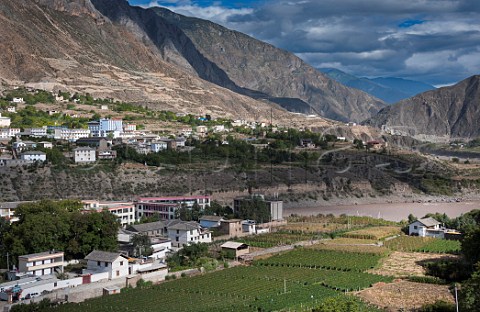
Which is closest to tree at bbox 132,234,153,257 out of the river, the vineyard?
the vineyard

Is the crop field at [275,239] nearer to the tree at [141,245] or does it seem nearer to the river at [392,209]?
the tree at [141,245]

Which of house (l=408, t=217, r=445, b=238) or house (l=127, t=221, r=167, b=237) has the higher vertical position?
house (l=127, t=221, r=167, b=237)

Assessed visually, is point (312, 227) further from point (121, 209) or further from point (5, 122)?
point (5, 122)

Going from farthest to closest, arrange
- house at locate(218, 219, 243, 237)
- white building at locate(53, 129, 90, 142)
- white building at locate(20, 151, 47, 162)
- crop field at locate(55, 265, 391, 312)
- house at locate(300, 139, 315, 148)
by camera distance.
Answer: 1. house at locate(300, 139, 315, 148)
2. white building at locate(53, 129, 90, 142)
3. white building at locate(20, 151, 47, 162)
4. house at locate(218, 219, 243, 237)
5. crop field at locate(55, 265, 391, 312)

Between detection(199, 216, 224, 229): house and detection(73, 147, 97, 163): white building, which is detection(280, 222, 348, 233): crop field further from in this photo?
detection(73, 147, 97, 163): white building

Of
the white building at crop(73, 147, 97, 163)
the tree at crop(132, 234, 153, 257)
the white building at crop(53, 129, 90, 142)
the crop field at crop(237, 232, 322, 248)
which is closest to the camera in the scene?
the tree at crop(132, 234, 153, 257)

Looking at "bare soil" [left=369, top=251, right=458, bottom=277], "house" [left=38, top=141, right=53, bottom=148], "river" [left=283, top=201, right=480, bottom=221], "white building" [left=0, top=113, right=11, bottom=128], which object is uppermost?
"white building" [left=0, top=113, right=11, bottom=128]
